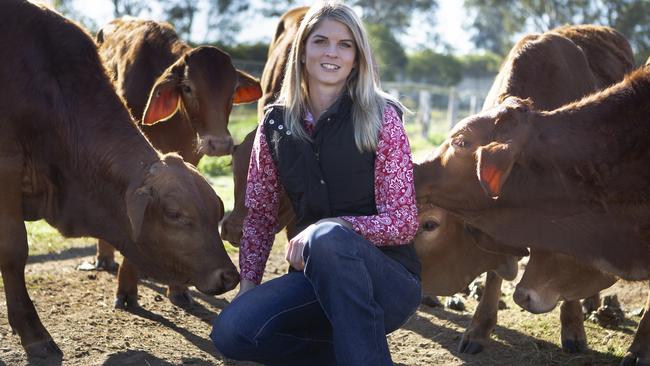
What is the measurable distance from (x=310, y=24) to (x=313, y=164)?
2.31 ft

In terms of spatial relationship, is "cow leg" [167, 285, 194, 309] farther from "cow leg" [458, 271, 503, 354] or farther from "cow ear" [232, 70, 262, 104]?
"cow leg" [458, 271, 503, 354]

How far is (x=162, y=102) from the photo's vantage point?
20.3 feet

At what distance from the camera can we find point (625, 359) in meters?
4.92

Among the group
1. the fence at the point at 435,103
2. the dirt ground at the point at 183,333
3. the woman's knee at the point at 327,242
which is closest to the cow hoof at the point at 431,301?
the dirt ground at the point at 183,333

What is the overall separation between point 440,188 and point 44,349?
2.37 m

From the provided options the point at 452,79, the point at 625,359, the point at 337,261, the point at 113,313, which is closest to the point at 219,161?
the point at 113,313

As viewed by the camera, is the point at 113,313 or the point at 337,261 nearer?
the point at 337,261

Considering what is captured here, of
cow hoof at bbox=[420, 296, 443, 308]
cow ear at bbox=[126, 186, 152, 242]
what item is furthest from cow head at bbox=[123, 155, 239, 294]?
cow hoof at bbox=[420, 296, 443, 308]

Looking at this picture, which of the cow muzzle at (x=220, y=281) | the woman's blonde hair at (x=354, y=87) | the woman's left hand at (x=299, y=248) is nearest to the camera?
the woman's left hand at (x=299, y=248)

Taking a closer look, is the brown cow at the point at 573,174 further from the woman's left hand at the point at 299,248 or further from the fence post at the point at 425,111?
the fence post at the point at 425,111

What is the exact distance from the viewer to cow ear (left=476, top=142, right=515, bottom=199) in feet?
13.5

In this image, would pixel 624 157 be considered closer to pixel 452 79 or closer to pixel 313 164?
pixel 313 164

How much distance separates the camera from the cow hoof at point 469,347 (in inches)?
206

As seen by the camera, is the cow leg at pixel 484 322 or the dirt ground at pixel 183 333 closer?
the dirt ground at pixel 183 333
